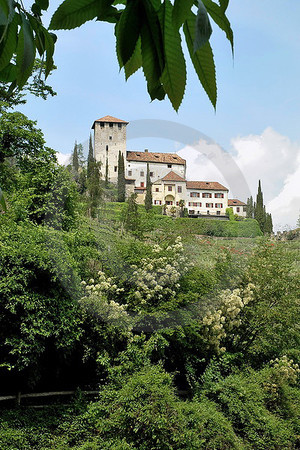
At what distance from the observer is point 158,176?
4053 centimetres

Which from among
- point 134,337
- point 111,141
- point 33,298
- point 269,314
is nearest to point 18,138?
point 33,298

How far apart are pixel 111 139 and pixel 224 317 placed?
3172cm

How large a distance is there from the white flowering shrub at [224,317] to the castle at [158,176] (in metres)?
28.0

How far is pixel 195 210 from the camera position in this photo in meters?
40.3

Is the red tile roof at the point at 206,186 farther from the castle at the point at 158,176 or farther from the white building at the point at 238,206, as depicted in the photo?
the white building at the point at 238,206

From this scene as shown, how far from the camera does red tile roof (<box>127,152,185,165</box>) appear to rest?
39.5 meters

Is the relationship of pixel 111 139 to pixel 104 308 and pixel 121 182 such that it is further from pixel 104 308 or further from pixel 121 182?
pixel 104 308

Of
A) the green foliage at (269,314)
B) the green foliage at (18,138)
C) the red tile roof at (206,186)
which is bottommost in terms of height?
the green foliage at (269,314)

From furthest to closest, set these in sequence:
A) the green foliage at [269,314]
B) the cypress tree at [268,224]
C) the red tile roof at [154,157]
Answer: the red tile roof at [154,157] < the cypress tree at [268,224] < the green foliage at [269,314]

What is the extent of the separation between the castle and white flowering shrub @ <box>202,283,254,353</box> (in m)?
28.0

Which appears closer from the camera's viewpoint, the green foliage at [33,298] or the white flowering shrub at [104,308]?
the green foliage at [33,298]

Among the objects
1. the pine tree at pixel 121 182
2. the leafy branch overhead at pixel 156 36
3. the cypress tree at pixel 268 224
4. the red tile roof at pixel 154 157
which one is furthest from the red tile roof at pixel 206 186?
the leafy branch overhead at pixel 156 36

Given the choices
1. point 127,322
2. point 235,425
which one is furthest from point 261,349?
point 127,322

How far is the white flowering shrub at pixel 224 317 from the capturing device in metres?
8.77
